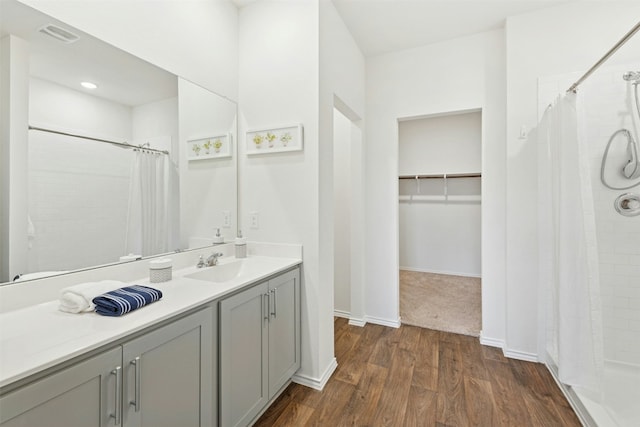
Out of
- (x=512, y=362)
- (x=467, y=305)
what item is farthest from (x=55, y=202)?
(x=467, y=305)

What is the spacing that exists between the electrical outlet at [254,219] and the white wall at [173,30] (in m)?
0.97

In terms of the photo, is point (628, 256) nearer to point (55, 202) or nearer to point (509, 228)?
point (509, 228)

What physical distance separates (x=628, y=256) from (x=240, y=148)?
10.1 ft

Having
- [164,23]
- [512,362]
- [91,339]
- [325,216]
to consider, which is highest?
[164,23]

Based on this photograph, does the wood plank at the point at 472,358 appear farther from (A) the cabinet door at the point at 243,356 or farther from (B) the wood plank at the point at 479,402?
(A) the cabinet door at the point at 243,356

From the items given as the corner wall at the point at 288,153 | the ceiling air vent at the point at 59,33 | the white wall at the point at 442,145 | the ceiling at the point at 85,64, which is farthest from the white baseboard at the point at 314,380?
the white wall at the point at 442,145

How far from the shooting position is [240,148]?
2.17 meters

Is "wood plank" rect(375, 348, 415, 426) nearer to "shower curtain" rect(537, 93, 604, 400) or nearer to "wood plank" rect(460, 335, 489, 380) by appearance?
"wood plank" rect(460, 335, 489, 380)

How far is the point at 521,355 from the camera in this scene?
2.28 metres

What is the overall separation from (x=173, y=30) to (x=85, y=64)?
62 centimetres

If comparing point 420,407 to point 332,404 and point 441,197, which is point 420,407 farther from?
point 441,197

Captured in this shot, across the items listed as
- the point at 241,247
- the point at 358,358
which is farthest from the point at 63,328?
the point at 358,358

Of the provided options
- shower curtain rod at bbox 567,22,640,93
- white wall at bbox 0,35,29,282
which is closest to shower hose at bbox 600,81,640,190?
shower curtain rod at bbox 567,22,640,93

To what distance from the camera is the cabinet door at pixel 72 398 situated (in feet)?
2.18
